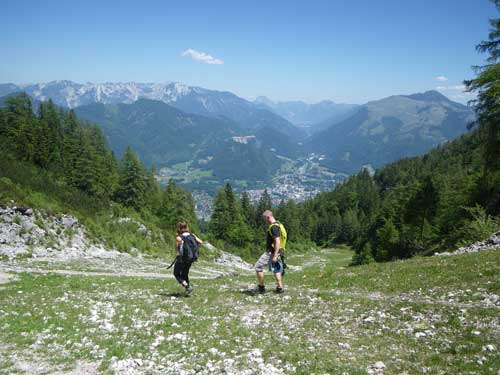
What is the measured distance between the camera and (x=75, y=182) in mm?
54156

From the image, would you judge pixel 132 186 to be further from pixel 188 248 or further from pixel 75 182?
pixel 188 248

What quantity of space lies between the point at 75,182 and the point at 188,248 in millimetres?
47925

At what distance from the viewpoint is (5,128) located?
56.4m

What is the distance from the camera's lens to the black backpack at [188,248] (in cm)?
1405

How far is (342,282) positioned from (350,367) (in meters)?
9.70

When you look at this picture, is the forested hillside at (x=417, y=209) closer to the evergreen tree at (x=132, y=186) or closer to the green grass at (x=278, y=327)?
the green grass at (x=278, y=327)

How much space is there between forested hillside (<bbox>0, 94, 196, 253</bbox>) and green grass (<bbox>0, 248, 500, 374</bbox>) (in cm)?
2530

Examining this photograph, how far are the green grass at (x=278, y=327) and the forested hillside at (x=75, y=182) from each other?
25.3m

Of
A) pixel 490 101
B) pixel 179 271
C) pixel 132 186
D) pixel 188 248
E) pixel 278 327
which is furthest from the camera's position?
pixel 132 186

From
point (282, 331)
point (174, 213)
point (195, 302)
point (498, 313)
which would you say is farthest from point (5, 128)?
point (498, 313)

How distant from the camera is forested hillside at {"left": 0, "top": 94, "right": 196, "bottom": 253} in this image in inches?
1526

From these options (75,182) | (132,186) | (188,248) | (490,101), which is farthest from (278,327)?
(132,186)

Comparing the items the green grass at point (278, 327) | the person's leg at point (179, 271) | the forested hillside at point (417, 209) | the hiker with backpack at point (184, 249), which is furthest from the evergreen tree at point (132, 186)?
the hiker with backpack at point (184, 249)

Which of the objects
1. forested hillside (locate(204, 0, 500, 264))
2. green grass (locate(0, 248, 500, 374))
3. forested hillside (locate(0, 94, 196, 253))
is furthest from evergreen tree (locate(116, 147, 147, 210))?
green grass (locate(0, 248, 500, 374))
